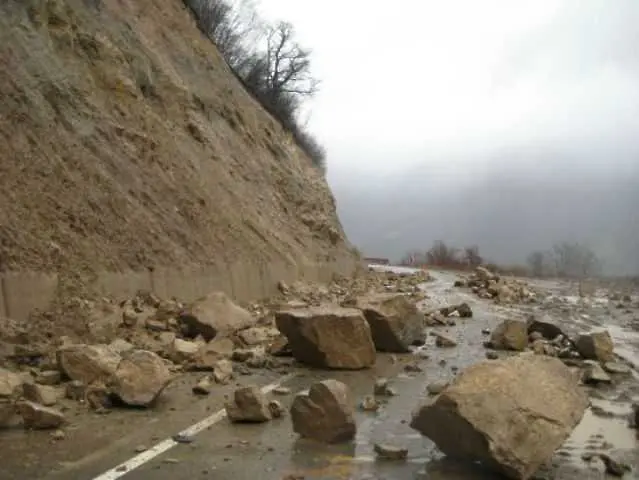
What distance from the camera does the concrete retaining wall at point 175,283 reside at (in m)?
9.68

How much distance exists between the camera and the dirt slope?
11.4 metres

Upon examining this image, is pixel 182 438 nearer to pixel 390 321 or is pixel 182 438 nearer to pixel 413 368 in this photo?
pixel 413 368

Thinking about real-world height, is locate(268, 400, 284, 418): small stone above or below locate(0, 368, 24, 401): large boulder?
above

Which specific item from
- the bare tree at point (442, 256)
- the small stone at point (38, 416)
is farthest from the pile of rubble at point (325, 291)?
the bare tree at point (442, 256)

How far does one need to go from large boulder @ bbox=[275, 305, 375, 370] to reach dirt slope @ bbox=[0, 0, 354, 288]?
3.77 m

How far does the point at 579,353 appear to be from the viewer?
11062mm

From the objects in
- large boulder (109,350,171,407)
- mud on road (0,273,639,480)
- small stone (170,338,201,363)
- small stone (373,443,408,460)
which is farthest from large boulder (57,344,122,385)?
small stone (373,443,408,460)

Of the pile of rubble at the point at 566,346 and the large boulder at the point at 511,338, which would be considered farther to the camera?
the large boulder at the point at 511,338

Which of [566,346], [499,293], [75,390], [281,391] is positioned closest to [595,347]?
[566,346]

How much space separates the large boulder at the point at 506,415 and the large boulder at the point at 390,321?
546cm

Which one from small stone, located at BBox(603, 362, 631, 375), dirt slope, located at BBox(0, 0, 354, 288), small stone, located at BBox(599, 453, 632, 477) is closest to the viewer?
small stone, located at BBox(599, 453, 632, 477)

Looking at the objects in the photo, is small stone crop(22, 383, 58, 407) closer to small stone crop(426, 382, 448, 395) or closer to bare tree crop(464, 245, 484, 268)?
small stone crop(426, 382, 448, 395)

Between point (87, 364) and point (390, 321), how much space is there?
16.4ft

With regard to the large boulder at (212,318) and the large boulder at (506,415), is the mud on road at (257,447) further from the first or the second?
the large boulder at (212,318)
